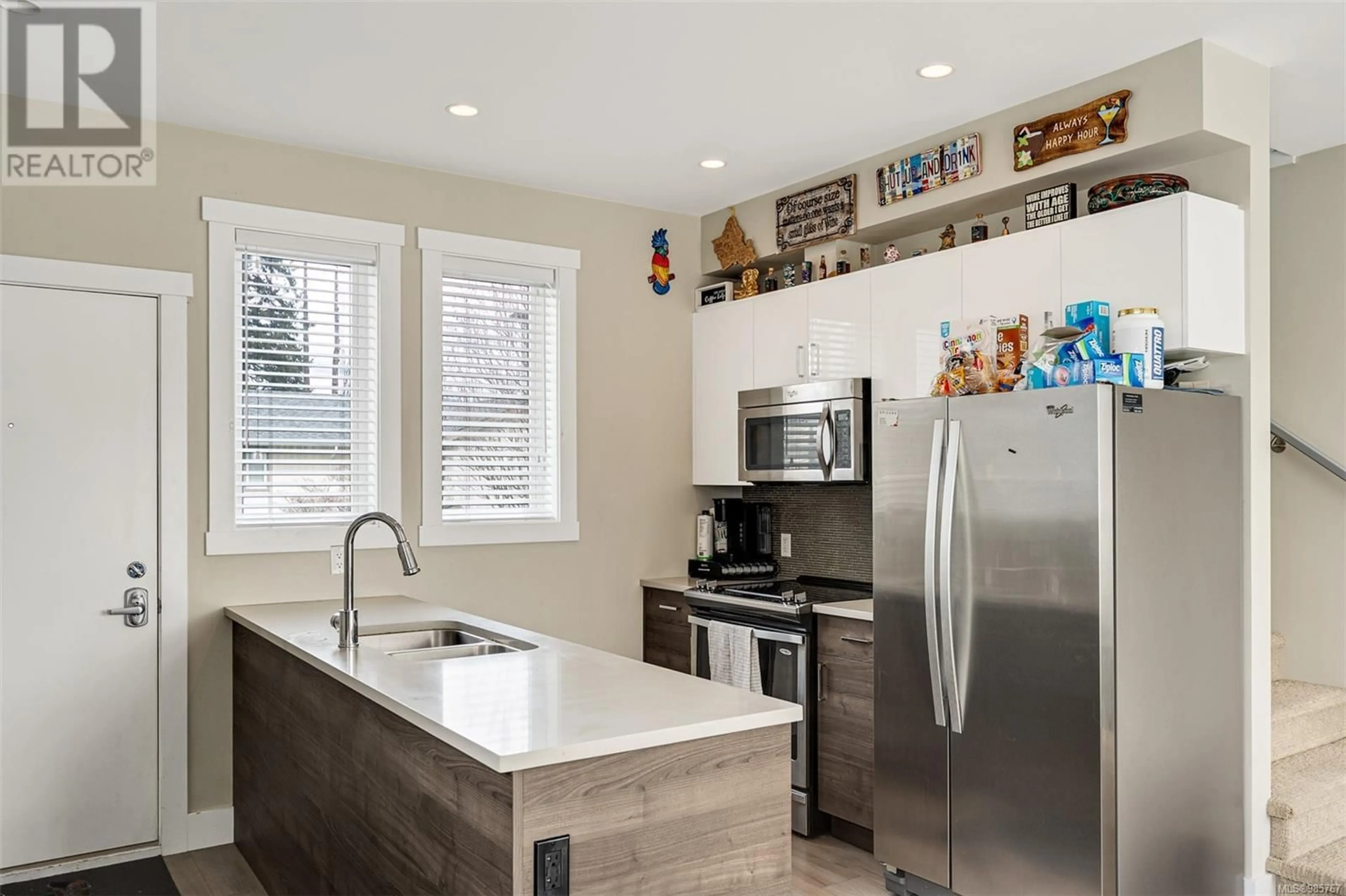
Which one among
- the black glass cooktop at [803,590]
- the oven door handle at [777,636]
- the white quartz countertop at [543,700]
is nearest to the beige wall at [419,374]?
the black glass cooktop at [803,590]

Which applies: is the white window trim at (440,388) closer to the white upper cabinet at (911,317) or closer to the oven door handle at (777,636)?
the oven door handle at (777,636)

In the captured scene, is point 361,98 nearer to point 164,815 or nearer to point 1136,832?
point 164,815

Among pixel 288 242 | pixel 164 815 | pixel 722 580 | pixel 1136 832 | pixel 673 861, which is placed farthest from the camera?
pixel 722 580

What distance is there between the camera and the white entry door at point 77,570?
3.48 m

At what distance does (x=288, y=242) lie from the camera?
4.01 m

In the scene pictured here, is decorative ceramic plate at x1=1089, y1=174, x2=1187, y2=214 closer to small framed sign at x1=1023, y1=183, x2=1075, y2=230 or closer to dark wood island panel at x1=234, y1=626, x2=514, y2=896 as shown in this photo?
small framed sign at x1=1023, y1=183, x2=1075, y2=230

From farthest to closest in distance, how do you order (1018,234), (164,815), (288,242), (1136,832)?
(288,242) → (164,815) → (1018,234) → (1136,832)

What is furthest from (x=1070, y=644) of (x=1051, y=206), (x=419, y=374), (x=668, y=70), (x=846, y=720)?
(x=419, y=374)

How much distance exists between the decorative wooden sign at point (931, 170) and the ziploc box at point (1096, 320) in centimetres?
80

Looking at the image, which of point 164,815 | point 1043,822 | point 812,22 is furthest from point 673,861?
point 164,815

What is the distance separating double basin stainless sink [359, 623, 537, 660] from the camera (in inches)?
118

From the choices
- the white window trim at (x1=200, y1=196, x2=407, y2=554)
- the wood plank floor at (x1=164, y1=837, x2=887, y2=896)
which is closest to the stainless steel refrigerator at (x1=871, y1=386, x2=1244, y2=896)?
the wood plank floor at (x1=164, y1=837, x2=887, y2=896)

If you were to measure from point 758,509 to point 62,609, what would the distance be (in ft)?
9.82

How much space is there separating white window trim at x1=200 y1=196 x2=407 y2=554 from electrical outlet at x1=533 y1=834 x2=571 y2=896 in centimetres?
250
